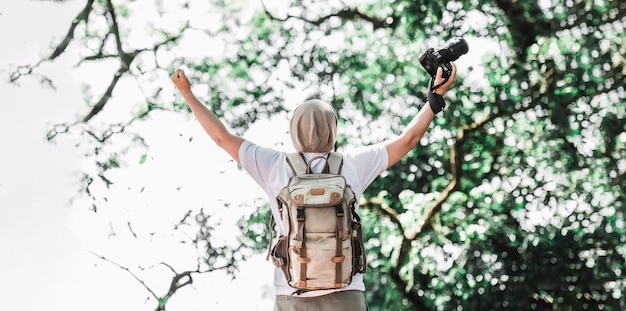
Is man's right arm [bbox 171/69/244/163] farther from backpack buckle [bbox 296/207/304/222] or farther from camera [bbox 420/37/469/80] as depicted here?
camera [bbox 420/37/469/80]

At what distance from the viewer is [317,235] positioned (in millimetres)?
1780

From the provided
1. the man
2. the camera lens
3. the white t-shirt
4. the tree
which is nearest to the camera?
the camera lens

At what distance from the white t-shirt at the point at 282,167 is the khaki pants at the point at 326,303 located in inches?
1.5

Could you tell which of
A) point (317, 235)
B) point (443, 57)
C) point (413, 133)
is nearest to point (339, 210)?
point (317, 235)

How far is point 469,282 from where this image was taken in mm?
4102

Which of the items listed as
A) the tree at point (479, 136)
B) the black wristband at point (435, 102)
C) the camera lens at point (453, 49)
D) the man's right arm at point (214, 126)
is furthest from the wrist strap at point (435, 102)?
the tree at point (479, 136)

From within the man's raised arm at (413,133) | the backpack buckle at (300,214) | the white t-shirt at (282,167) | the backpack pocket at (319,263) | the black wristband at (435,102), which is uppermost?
the black wristband at (435,102)

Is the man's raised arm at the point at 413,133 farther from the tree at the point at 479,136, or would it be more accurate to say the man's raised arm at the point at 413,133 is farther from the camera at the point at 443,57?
the tree at the point at 479,136

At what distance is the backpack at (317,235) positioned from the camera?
1770 millimetres

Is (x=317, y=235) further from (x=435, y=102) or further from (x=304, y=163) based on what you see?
(x=435, y=102)

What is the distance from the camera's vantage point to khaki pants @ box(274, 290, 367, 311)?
70.3 inches

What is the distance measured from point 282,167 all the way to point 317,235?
20cm

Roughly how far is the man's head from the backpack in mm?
89

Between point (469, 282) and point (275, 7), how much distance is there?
1.95 m
